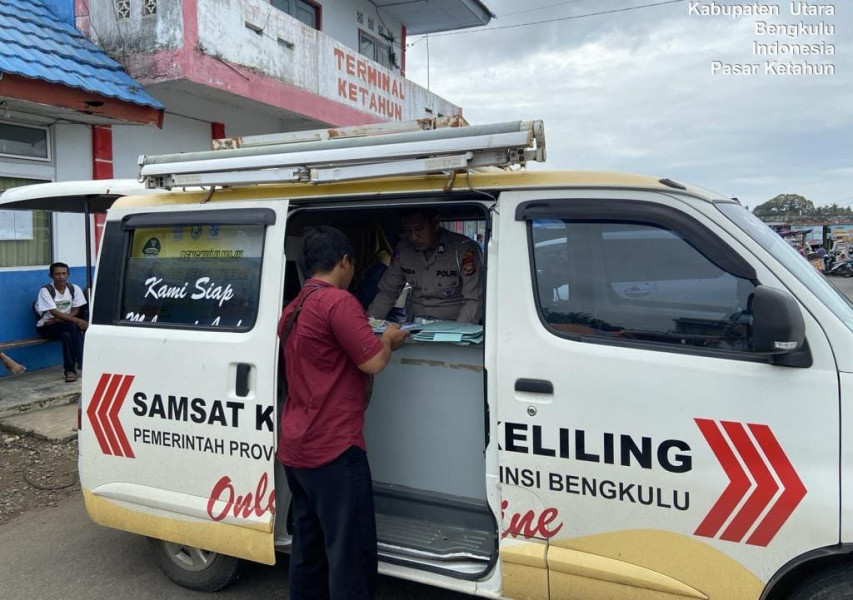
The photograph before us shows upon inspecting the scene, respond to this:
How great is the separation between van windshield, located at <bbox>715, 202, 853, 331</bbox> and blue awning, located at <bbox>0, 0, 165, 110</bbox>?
625cm

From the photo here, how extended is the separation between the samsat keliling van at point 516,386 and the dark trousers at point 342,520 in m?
0.23

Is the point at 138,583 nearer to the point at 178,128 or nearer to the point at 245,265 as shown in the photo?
the point at 245,265

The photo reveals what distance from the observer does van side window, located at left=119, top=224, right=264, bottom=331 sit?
2994mm

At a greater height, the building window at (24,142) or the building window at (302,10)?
the building window at (302,10)

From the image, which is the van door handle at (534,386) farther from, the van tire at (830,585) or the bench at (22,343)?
the bench at (22,343)

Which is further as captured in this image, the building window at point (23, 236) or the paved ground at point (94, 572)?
the building window at point (23, 236)

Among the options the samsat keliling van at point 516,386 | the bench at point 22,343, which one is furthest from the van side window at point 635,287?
the bench at point 22,343

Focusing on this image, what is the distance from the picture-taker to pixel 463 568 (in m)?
2.67

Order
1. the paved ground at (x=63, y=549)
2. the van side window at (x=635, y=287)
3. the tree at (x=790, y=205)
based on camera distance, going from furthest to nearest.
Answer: the tree at (x=790, y=205), the paved ground at (x=63, y=549), the van side window at (x=635, y=287)

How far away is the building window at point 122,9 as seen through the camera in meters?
7.70

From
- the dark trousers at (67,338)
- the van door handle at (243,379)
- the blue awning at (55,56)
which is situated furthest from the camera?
the dark trousers at (67,338)

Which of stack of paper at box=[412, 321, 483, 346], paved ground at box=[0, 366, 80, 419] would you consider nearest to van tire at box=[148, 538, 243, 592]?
stack of paper at box=[412, 321, 483, 346]

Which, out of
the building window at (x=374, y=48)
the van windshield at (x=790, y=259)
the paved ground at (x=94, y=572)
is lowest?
the paved ground at (x=94, y=572)

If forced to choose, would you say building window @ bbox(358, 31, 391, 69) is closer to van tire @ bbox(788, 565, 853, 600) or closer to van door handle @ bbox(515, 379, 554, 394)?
van door handle @ bbox(515, 379, 554, 394)
